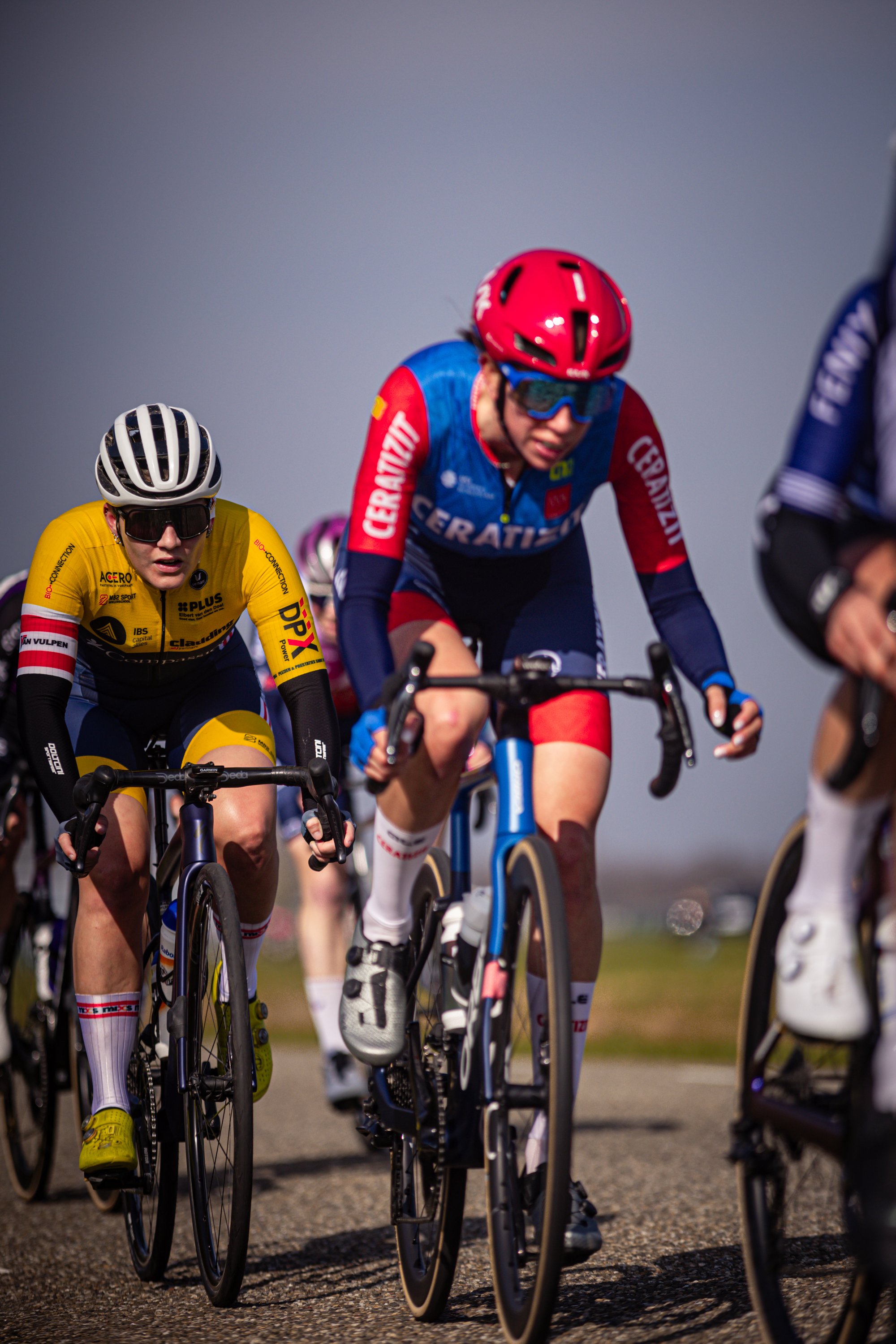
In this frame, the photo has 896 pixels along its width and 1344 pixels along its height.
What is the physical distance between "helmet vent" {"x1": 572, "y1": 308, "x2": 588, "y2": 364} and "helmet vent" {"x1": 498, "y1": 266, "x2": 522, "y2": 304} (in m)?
0.22

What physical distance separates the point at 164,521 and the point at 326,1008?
379cm

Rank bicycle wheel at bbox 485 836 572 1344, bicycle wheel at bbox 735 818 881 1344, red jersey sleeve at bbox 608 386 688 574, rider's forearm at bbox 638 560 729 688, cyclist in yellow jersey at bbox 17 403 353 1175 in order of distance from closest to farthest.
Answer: bicycle wheel at bbox 735 818 881 1344 → bicycle wheel at bbox 485 836 572 1344 → rider's forearm at bbox 638 560 729 688 → red jersey sleeve at bbox 608 386 688 574 → cyclist in yellow jersey at bbox 17 403 353 1175

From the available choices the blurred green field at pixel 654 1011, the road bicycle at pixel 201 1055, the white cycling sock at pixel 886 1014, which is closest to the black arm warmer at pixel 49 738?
the road bicycle at pixel 201 1055

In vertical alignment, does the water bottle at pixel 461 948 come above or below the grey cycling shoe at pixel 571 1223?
above

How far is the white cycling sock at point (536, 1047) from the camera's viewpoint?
341 cm

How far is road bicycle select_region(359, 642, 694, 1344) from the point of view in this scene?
3189 millimetres

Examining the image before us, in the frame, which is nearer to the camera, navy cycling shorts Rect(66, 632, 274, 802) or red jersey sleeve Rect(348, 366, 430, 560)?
red jersey sleeve Rect(348, 366, 430, 560)

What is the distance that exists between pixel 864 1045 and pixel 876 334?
52.9 inches

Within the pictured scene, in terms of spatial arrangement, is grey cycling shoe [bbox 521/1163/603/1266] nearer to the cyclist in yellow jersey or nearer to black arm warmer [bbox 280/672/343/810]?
the cyclist in yellow jersey

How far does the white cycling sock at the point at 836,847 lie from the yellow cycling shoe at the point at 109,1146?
260 cm

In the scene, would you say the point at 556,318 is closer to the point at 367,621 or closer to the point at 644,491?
the point at 644,491

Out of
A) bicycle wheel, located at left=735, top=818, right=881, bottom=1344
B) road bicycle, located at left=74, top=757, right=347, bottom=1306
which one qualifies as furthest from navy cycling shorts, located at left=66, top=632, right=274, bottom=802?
bicycle wheel, located at left=735, top=818, right=881, bottom=1344

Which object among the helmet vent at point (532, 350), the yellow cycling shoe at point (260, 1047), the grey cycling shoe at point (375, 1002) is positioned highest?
the helmet vent at point (532, 350)

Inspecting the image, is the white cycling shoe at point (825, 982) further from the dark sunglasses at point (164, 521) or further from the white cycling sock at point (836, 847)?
the dark sunglasses at point (164, 521)
